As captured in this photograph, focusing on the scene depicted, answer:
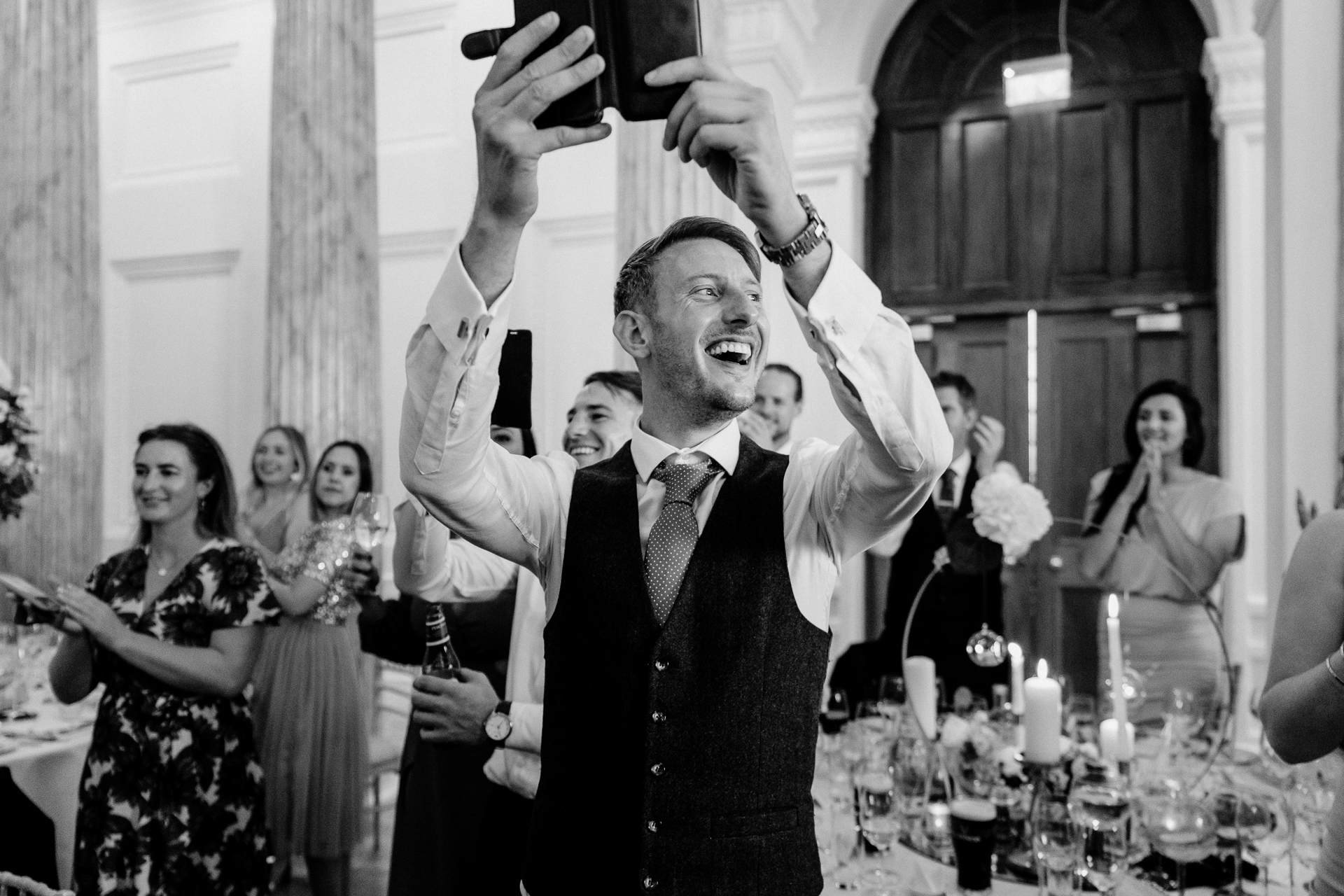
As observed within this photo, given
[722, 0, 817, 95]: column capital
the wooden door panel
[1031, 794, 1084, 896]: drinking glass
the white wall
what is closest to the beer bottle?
[1031, 794, 1084, 896]: drinking glass

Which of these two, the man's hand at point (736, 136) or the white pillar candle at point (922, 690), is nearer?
the man's hand at point (736, 136)

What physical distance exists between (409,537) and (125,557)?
1384 mm

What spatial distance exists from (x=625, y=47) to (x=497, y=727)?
3.73ft

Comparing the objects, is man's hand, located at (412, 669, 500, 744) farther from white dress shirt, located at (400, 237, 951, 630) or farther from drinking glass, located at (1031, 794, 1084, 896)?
drinking glass, located at (1031, 794, 1084, 896)

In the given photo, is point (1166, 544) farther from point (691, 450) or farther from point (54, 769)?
point (54, 769)

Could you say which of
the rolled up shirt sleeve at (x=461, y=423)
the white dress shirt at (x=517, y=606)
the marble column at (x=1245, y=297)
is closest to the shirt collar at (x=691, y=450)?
the rolled up shirt sleeve at (x=461, y=423)

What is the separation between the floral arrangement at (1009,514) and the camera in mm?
2303

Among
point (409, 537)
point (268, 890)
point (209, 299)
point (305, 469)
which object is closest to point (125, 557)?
point (268, 890)

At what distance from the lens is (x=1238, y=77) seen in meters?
5.09

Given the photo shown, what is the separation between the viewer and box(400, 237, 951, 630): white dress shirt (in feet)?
3.66

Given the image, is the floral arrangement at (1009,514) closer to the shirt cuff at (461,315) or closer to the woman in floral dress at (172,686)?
the shirt cuff at (461,315)

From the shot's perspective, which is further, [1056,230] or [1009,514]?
[1056,230]

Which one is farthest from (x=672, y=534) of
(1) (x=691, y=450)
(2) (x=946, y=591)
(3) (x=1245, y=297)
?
(3) (x=1245, y=297)

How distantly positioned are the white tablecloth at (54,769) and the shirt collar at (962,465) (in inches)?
124
